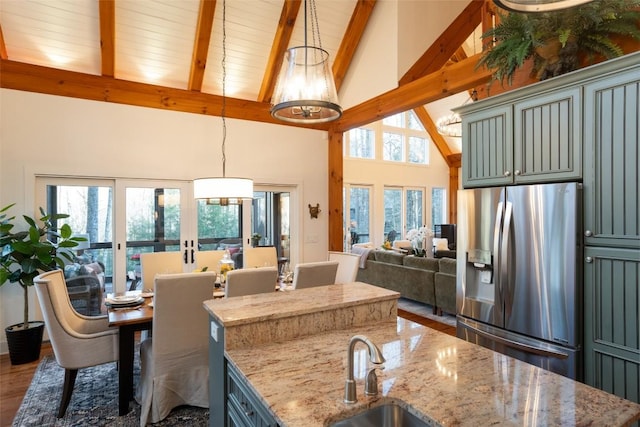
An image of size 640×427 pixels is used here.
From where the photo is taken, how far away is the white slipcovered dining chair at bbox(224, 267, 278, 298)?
267 centimetres

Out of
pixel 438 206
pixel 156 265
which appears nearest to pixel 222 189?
pixel 156 265

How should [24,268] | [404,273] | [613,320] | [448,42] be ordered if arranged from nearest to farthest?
[613,320] < [24,268] < [448,42] < [404,273]

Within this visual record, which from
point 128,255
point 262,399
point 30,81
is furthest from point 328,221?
point 262,399

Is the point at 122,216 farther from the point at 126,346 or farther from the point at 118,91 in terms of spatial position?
the point at 126,346

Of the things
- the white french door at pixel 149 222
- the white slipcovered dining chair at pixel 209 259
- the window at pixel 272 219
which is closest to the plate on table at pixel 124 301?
the white slipcovered dining chair at pixel 209 259

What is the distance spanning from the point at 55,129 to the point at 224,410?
4.17 metres

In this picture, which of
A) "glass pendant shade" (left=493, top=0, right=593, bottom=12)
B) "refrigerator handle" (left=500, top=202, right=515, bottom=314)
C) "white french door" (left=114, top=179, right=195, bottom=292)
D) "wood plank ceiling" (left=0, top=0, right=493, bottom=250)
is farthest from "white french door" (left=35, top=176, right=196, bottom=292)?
"glass pendant shade" (left=493, top=0, right=593, bottom=12)

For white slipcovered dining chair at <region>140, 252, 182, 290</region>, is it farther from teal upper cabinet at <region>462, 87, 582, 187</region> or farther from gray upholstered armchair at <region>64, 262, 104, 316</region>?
teal upper cabinet at <region>462, 87, 582, 187</region>

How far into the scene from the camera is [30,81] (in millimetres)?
4102

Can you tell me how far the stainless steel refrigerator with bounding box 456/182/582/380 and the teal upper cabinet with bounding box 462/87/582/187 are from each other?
0.44ft

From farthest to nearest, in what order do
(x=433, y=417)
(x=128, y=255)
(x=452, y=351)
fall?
(x=128, y=255)
(x=452, y=351)
(x=433, y=417)

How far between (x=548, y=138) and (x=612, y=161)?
0.42 meters

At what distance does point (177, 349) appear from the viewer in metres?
2.60

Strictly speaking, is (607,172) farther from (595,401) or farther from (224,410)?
(224,410)
